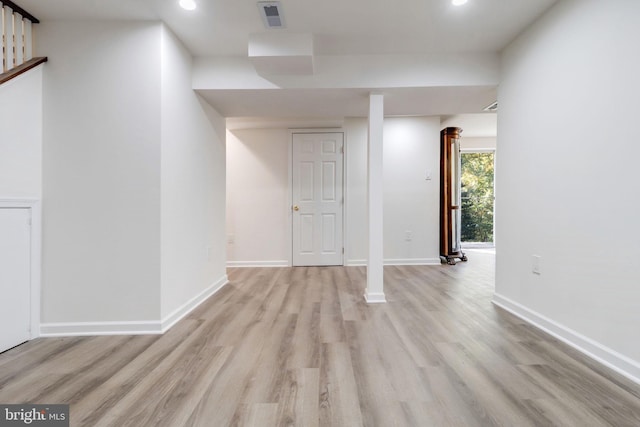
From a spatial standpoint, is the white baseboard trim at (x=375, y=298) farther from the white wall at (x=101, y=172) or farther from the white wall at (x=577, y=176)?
the white wall at (x=101, y=172)

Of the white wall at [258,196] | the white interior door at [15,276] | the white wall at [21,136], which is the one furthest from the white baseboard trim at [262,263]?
the white wall at [21,136]

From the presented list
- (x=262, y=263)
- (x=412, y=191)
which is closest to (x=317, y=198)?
(x=262, y=263)

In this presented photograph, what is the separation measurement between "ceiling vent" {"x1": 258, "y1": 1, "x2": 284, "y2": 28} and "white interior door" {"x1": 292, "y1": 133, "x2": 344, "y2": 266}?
7.54 feet

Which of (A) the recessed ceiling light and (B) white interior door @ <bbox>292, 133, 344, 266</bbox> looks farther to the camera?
(B) white interior door @ <bbox>292, 133, 344, 266</bbox>

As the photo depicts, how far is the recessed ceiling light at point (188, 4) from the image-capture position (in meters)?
1.99

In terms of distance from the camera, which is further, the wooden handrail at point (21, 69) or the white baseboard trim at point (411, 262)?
the white baseboard trim at point (411, 262)

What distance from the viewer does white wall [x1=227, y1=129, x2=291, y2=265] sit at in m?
4.58

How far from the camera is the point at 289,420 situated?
1.24m

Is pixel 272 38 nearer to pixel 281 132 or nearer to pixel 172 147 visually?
pixel 172 147

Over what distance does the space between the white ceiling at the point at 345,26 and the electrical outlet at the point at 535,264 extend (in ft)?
5.41

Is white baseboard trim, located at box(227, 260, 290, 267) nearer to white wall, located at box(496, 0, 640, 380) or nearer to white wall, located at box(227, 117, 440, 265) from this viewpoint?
white wall, located at box(227, 117, 440, 265)

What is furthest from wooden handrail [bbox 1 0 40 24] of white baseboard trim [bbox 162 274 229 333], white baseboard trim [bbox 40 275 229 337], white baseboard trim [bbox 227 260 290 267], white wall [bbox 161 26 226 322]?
white baseboard trim [bbox 227 260 290 267]

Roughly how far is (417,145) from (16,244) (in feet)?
15.4

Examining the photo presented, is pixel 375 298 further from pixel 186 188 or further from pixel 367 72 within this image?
→ pixel 367 72
